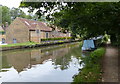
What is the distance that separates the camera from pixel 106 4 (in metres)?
7.08

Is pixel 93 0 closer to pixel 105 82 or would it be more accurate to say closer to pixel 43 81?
pixel 105 82

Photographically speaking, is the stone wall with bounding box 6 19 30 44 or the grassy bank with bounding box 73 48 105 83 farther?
the stone wall with bounding box 6 19 30 44

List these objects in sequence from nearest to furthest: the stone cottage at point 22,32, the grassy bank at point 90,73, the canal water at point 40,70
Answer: the grassy bank at point 90,73 < the canal water at point 40,70 < the stone cottage at point 22,32

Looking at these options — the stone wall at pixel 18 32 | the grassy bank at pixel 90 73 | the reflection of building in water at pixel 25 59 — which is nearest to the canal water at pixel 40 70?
the reflection of building in water at pixel 25 59

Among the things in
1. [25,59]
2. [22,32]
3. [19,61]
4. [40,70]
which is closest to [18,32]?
[22,32]

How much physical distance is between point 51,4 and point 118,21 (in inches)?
191

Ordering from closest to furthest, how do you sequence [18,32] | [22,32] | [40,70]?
[40,70], [22,32], [18,32]

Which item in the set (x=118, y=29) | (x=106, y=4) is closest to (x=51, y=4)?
(x=106, y=4)

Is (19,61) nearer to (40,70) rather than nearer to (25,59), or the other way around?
(25,59)

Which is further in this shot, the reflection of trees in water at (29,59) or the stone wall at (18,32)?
the stone wall at (18,32)

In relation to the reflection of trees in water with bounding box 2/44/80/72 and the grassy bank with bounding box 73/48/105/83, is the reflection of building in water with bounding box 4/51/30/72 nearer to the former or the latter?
the reflection of trees in water with bounding box 2/44/80/72

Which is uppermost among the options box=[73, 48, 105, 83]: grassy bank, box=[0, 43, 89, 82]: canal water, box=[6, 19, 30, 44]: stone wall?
box=[6, 19, 30, 44]: stone wall

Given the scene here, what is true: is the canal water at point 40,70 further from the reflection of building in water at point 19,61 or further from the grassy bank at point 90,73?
the grassy bank at point 90,73

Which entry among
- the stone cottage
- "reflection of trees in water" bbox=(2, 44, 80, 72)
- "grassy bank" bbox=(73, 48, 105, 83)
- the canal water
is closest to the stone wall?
the stone cottage
